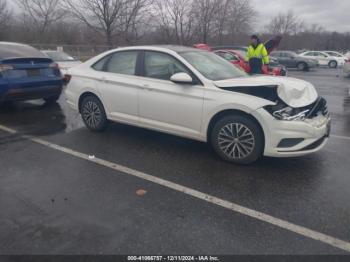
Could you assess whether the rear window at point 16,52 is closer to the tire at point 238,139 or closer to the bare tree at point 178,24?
the tire at point 238,139

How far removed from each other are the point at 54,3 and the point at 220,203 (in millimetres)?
39791

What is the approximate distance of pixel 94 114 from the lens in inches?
221

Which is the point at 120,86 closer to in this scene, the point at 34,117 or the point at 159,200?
the point at 159,200

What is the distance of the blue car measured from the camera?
21.5 feet

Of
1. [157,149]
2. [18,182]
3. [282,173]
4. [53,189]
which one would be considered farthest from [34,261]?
[282,173]

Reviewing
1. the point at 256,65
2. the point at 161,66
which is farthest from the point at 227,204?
the point at 256,65

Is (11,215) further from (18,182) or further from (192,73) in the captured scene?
(192,73)

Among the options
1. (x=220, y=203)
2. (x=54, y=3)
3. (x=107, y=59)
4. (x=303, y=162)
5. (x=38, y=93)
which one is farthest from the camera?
(x=54, y=3)

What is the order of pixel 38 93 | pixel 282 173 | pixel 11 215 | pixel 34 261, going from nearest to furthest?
pixel 34 261, pixel 11 215, pixel 282 173, pixel 38 93

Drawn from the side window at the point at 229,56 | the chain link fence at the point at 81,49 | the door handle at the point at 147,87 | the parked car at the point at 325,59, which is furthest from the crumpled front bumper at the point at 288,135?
the parked car at the point at 325,59

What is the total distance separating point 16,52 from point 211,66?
498 cm

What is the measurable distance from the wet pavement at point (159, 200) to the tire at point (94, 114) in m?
0.46

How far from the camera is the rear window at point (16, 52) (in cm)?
678

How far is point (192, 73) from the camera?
435 centimetres
